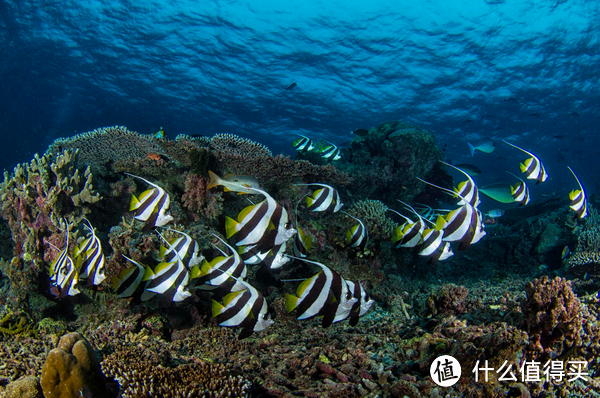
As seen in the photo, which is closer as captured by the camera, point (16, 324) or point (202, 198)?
point (16, 324)

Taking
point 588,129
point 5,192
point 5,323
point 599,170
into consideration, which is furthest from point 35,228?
point 599,170

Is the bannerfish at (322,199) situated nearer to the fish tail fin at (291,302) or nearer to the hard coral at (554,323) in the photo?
the fish tail fin at (291,302)

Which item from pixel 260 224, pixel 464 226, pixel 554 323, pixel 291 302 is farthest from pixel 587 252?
pixel 260 224

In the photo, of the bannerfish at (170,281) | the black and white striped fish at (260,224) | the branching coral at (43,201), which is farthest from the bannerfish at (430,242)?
the branching coral at (43,201)

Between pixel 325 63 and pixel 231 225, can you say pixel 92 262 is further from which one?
pixel 325 63

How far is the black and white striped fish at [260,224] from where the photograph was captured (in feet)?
7.23

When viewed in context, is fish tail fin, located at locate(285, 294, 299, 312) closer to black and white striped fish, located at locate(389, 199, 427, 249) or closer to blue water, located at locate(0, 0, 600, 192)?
black and white striped fish, located at locate(389, 199, 427, 249)

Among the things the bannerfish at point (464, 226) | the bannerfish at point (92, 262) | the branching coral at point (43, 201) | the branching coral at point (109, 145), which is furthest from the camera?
the branching coral at point (109, 145)

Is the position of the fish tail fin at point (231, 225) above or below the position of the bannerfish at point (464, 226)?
below

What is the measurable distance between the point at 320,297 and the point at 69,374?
93.1 inches

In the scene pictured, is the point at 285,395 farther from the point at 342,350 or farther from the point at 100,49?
the point at 100,49

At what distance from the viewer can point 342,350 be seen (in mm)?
3262

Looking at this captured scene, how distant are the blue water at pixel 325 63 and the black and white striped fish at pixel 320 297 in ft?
41.1

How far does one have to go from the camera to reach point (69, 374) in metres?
Result: 2.44
